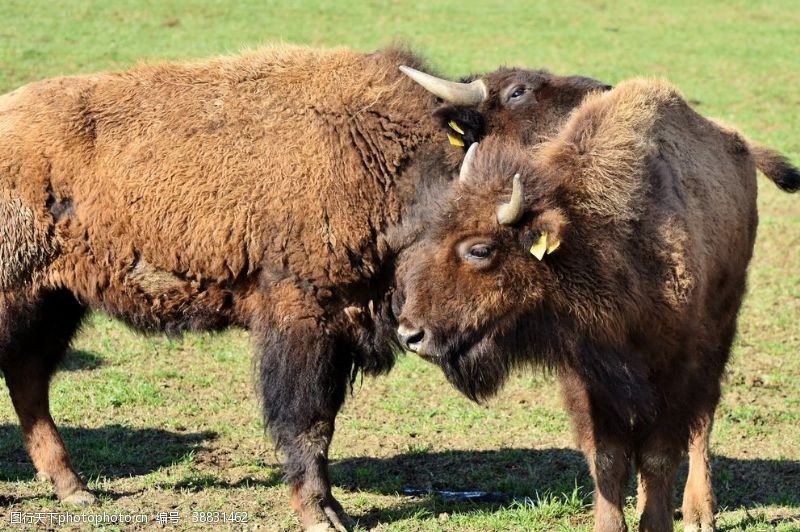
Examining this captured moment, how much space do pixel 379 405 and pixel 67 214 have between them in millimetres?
2798

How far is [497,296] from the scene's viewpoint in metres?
5.34

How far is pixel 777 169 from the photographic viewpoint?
712cm

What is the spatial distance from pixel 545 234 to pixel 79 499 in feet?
10.1

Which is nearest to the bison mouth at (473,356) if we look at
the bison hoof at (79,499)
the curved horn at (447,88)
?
the curved horn at (447,88)

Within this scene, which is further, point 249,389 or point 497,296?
A: point 249,389

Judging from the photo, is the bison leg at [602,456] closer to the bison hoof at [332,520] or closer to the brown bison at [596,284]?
the brown bison at [596,284]

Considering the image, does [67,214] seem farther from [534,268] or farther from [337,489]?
[534,268]

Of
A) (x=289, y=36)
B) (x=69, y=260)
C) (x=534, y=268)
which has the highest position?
(x=534, y=268)

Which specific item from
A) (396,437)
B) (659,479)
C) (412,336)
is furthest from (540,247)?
(396,437)

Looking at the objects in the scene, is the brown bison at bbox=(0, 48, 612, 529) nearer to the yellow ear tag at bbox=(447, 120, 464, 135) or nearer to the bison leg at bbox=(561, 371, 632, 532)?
the yellow ear tag at bbox=(447, 120, 464, 135)

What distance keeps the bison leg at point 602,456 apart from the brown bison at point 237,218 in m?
1.17

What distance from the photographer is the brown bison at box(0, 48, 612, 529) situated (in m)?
6.14

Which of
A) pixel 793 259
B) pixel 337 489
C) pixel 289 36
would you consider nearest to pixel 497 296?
pixel 337 489

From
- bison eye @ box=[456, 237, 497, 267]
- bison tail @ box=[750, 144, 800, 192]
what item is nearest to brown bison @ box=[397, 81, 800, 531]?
bison eye @ box=[456, 237, 497, 267]
